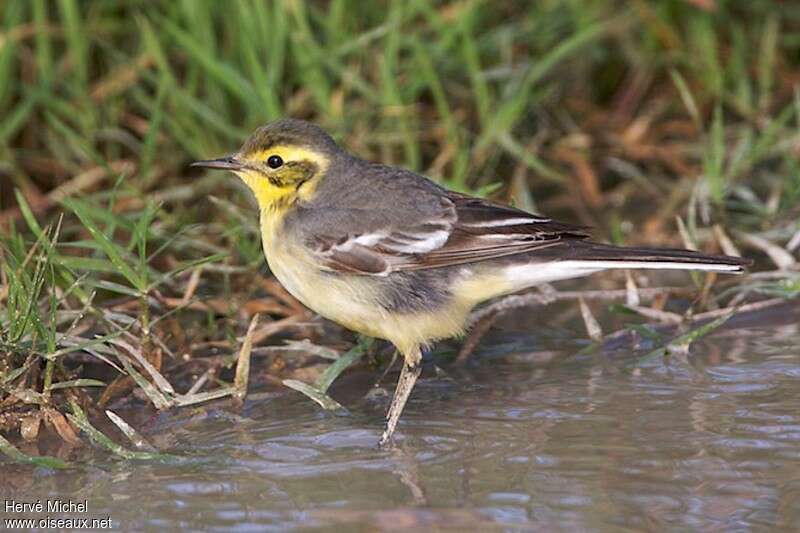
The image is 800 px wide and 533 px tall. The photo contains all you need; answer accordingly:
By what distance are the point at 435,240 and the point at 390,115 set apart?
224 centimetres

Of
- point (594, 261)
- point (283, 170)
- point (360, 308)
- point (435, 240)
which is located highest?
point (283, 170)

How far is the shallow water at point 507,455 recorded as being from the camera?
4574 mm

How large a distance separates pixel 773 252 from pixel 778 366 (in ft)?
3.50

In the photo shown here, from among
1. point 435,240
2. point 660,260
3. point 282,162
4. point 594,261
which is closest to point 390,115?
point 282,162

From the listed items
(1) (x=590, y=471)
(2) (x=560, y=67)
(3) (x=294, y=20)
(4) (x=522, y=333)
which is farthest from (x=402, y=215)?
(2) (x=560, y=67)

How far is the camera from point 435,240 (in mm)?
6008

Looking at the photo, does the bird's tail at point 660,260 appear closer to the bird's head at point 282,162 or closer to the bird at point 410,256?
the bird at point 410,256

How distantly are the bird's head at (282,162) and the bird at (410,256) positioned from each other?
84 millimetres

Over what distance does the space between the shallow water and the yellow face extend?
88 cm

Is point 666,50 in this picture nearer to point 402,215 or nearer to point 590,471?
point 402,215

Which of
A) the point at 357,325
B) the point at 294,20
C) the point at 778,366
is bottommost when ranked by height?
the point at 778,366

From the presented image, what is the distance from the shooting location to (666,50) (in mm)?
9414

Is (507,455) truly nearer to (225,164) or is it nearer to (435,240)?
(435,240)

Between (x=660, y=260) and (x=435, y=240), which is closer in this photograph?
(x=660, y=260)
